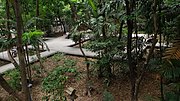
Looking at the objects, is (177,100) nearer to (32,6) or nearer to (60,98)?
(60,98)

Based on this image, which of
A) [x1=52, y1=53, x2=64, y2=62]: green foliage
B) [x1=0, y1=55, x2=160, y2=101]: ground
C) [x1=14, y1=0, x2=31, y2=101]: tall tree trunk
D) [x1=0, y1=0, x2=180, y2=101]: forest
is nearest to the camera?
[x1=14, y1=0, x2=31, y2=101]: tall tree trunk

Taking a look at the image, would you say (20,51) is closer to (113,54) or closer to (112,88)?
(113,54)

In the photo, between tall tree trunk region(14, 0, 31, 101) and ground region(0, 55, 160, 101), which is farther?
ground region(0, 55, 160, 101)

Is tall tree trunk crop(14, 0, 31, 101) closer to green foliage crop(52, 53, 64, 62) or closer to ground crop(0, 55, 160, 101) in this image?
ground crop(0, 55, 160, 101)

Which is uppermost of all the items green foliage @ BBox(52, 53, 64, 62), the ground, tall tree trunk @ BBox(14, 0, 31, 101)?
tall tree trunk @ BBox(14, 0, 31, 101)

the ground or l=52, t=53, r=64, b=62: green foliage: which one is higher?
l=52, t=53, r=64, b=62: green foliage

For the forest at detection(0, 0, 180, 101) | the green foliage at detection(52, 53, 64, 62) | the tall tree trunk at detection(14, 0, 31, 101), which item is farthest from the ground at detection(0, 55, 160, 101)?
the tall tree trunk at detection(14, 0, 31, 101)

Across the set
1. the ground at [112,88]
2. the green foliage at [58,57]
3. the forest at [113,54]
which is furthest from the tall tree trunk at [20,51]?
the green foliage at [58,57]

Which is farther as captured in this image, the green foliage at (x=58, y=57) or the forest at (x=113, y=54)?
the green foliage at (x=58, y=57)

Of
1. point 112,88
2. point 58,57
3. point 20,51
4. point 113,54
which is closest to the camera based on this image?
point 20,51

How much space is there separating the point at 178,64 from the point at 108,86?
275 cm

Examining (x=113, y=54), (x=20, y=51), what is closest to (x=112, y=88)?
(x=113, y=54)

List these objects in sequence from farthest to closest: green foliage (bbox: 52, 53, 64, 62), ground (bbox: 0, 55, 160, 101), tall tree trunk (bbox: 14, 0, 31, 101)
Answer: green foliage (bbox: 52, 53, 64, 62)
ground (bbox: 0, 55, 160, 101)
tall tree trunk (bbox: 14, 0, 31, 101)

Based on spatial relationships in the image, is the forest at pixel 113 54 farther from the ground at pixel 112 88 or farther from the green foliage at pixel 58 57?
the green foliage at pixel 58 57
